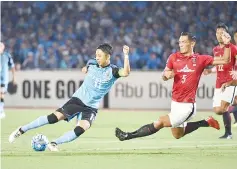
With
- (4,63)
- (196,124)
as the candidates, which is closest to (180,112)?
(196,124)

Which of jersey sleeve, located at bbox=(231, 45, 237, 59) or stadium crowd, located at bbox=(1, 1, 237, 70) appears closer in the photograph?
jersey sleeve, located at bbox=(231, 45, 237, 59)

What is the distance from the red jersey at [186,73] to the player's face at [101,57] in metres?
1.00

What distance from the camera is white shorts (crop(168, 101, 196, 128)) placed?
12.9 metres

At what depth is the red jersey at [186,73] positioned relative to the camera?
12.9m

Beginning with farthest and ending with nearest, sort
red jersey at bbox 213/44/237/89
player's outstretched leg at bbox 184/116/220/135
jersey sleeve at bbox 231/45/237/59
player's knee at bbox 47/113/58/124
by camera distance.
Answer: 1. red jersey at bbox 213/44/237/89
2. jersey sleeve at bbox 231/45/237/59
3. player's outstretched leg at bbox 184/116/220/135
4. player's knee at bbox 47/113/58/124

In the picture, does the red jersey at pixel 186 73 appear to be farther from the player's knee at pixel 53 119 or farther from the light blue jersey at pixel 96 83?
the player's knee at pixel 53 119

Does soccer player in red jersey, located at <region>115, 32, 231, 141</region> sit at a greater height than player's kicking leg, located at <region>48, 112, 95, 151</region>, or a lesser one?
greater

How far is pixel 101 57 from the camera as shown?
517 inches

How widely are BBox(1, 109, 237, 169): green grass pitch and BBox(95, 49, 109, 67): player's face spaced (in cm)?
140

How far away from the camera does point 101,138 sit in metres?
15.7

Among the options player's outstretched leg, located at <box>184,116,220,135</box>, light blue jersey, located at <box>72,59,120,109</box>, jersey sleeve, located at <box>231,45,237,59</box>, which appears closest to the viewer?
light blue jersey, located at <box>72,59,120,109</box>

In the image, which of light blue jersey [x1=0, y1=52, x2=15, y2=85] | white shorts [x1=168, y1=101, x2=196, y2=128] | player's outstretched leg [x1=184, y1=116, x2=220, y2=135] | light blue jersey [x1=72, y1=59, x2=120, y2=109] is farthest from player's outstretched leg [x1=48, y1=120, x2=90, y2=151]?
light blue jersey [x1=0, y1=52, x2=15, y2=85]

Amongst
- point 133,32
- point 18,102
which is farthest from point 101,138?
point 133,32

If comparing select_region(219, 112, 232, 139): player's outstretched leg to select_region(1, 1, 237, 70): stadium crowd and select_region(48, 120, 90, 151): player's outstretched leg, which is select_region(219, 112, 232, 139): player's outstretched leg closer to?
select_region(48, 120, 90, 151): player's outstretched leg
